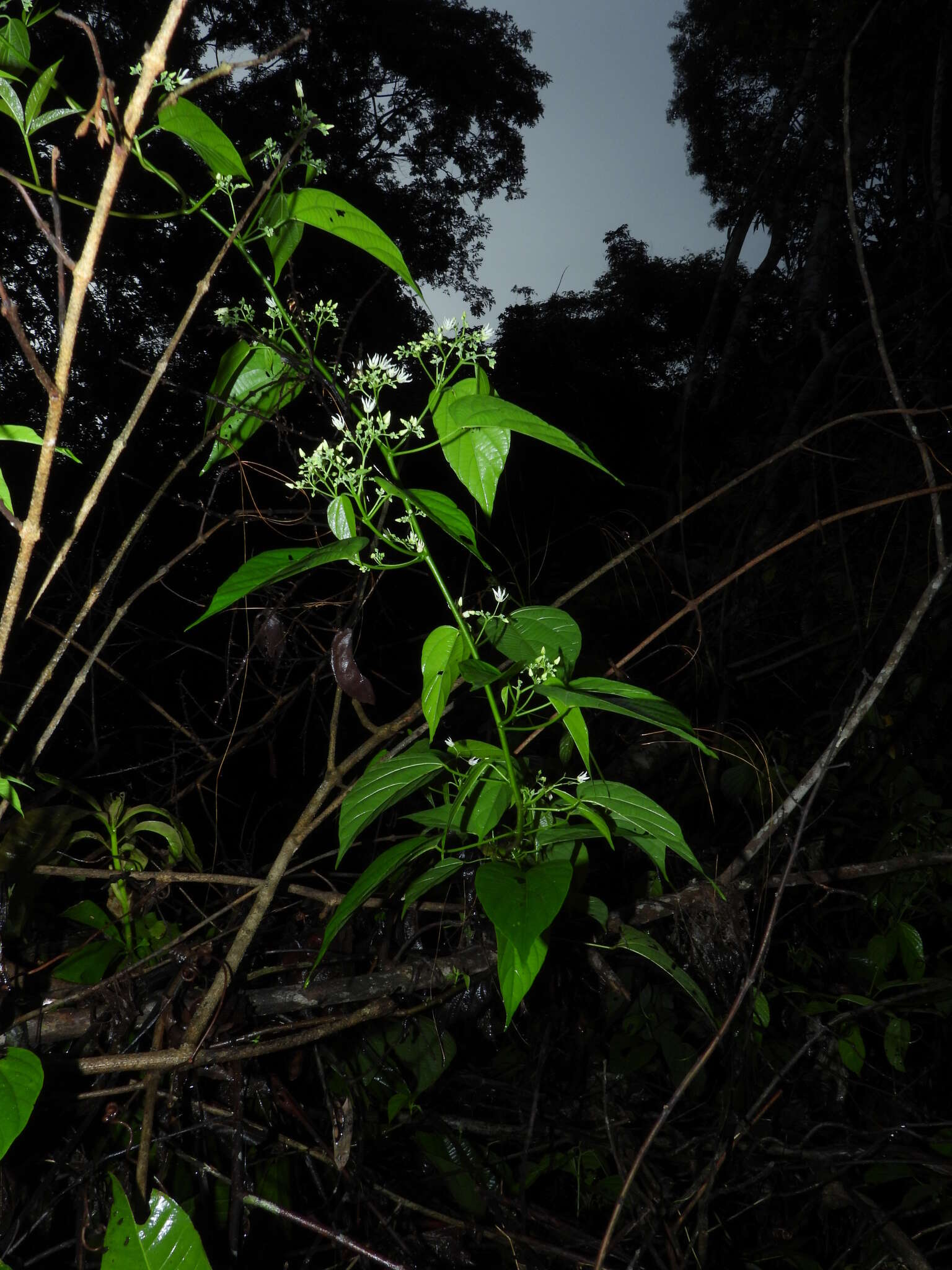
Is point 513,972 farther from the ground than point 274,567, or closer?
closer

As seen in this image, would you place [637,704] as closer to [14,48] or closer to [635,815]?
[635,815]

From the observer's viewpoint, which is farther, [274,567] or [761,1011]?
[761,1011]

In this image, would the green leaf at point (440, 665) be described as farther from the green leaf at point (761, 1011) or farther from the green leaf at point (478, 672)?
the green leaf at point (761, 1011)

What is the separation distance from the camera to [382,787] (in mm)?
627

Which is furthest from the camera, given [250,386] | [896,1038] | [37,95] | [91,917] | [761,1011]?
[896,1038]

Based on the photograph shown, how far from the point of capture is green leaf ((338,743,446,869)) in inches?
23.5

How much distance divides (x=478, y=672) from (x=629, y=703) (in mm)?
123

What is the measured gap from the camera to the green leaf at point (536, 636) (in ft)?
2.00

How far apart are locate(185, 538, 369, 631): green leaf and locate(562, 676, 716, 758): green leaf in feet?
0.59

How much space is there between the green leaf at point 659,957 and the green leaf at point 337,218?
629 millimetres

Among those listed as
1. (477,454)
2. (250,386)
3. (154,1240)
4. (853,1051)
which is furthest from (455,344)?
(853,1051)

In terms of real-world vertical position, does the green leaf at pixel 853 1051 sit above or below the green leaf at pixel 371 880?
below

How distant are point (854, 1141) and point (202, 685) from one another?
1412 mm

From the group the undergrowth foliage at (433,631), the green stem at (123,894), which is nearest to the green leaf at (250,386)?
the undergrowth foliage at (433,631)
